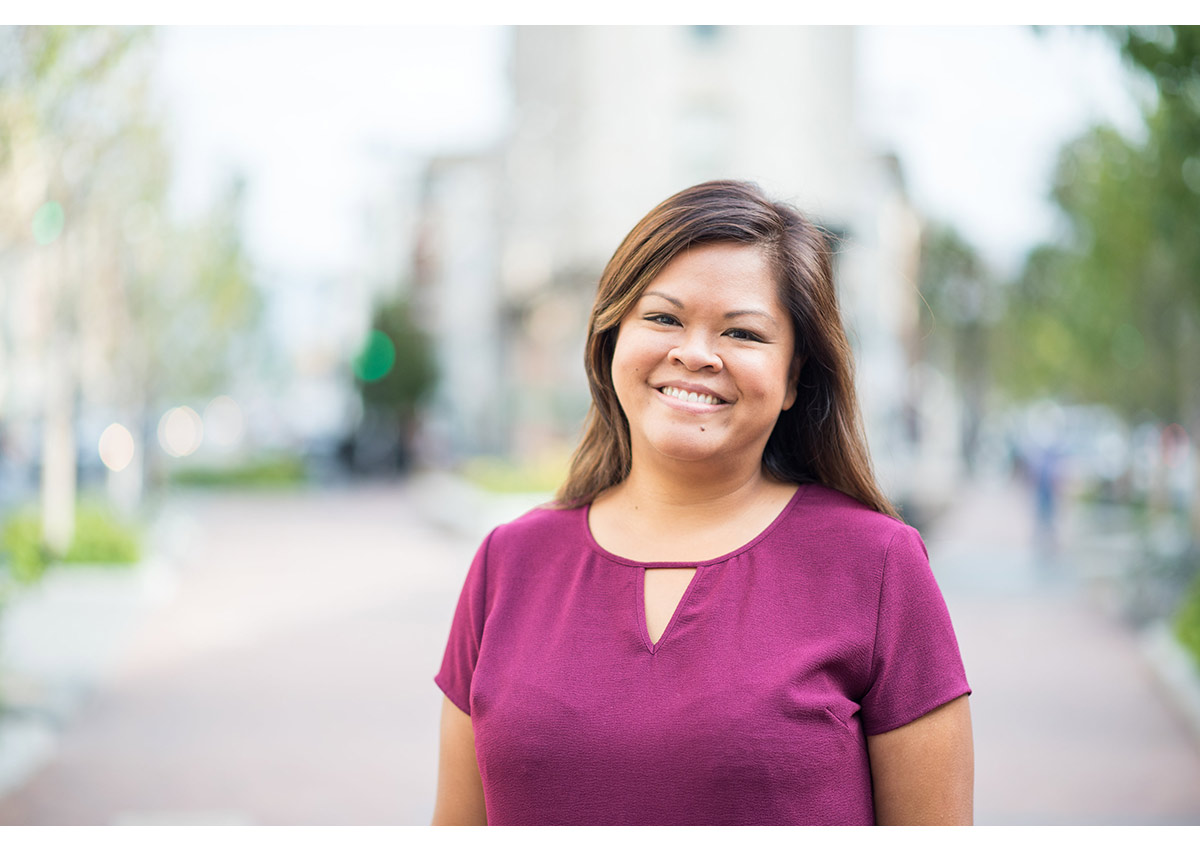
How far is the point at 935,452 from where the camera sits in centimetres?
4594

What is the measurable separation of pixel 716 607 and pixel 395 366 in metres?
36.3

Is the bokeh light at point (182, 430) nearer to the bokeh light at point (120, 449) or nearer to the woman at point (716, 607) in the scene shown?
the bokeh light at point (120, 449)

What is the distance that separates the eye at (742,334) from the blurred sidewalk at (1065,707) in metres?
4.76

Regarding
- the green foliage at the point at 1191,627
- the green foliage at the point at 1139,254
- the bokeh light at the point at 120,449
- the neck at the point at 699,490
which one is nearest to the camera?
the neck at the point at 699,490

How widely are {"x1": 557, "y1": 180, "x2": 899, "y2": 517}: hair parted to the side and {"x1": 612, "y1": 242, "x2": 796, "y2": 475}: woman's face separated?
0.03 metres

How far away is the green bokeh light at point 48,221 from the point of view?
827 centimetres

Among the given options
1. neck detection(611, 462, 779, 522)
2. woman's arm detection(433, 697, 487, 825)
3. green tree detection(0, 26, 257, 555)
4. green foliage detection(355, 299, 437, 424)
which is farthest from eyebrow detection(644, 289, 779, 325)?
green foliage detection(355, 299, 437, 424)

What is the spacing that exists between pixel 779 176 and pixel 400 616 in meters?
16.3

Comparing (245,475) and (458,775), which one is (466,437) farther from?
(458,775)

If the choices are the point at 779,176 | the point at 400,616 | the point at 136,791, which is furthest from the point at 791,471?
the point at 779,176

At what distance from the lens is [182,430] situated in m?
56.4

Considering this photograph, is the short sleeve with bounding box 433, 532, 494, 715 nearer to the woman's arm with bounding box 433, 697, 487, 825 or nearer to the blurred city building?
the woman's arm with bounding box 433, 697, 487, 825

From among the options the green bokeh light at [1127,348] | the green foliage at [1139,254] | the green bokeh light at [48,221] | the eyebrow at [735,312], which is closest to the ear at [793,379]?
the eyebrow at [735,312]

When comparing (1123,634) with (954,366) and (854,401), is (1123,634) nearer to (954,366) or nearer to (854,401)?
(854,401)
